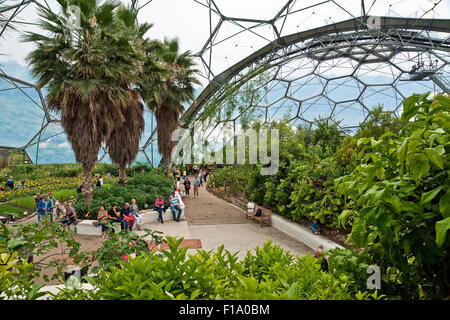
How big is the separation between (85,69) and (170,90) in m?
7.80

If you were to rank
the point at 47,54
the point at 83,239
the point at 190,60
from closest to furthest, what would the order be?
1. the point at 83,239
2. the point at 47,54
3. the point at 190,60

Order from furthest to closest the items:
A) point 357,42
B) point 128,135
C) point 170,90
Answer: point 357,42, point 170,90, point 128,135

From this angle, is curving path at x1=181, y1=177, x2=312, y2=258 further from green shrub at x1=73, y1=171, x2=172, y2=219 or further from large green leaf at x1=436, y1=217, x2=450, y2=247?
large green leaf at x1=436, y1=217, x2=450, y2=247

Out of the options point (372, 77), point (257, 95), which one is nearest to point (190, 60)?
point (257, 95)

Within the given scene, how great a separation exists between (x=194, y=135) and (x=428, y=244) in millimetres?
22255

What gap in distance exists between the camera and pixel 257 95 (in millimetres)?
18594

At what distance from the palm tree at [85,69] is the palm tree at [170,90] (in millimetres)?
5758

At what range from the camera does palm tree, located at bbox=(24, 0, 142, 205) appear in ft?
31.2

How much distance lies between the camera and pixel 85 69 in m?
9.60

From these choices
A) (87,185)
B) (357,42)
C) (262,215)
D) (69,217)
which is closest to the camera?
(69,217)

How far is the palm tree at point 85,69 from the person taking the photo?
950cm

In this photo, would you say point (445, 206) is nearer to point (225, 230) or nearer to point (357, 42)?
point (225, 230)

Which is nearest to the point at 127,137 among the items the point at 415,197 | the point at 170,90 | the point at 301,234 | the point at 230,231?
the point at 170,90
